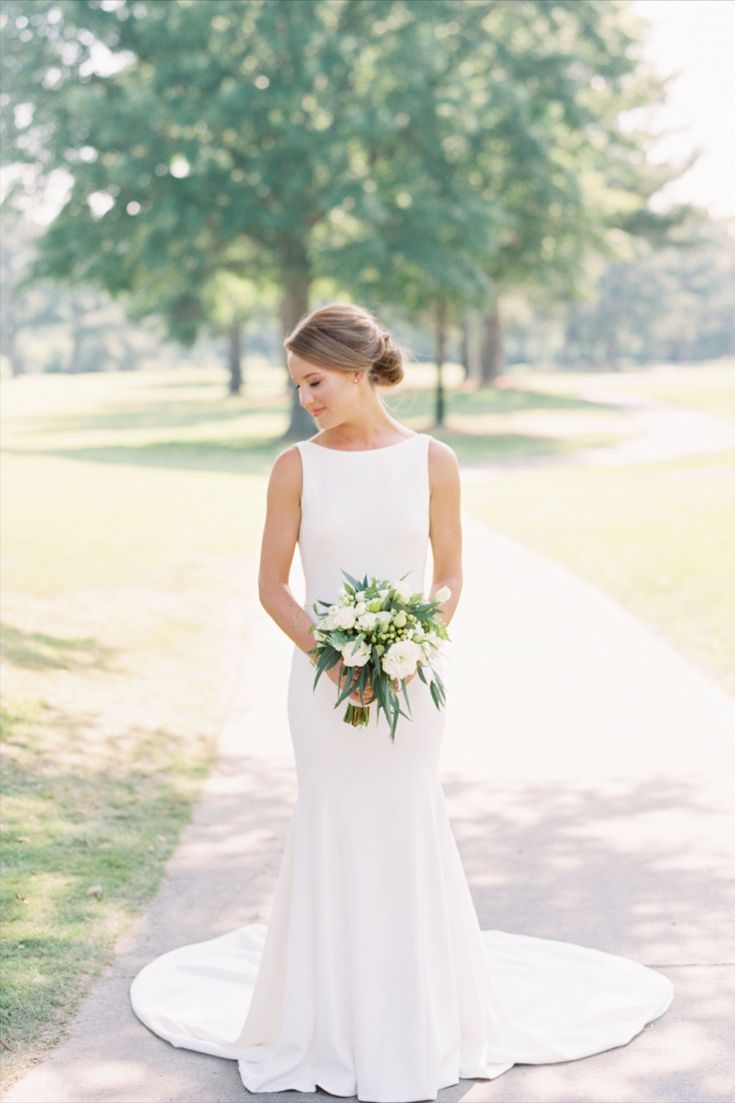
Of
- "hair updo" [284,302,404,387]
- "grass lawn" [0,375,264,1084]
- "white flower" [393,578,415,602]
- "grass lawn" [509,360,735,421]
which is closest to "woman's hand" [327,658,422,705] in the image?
"white flower" [393,578,415,602]

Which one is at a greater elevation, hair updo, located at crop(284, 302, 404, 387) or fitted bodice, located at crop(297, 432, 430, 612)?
hair updo, located at crop(284, 302, 404, 387)

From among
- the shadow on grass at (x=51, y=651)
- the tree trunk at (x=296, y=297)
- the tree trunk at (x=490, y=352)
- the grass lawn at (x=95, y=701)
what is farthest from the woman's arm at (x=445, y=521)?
the tree trunk at (x=490, y=352)

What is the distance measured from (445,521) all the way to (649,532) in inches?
573

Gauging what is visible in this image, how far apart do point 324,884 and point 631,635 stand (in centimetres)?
826

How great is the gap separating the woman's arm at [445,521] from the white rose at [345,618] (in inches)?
18.0

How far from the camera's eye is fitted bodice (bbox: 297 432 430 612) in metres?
4.21

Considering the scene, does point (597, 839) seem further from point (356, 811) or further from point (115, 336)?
point (115, 336)

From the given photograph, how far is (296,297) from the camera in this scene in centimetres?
3806

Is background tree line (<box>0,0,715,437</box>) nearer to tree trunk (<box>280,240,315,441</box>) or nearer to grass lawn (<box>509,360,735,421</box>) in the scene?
tree trunk (<box>280,240,315,441</box>)

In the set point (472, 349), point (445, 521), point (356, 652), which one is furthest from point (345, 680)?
point (472, 349)

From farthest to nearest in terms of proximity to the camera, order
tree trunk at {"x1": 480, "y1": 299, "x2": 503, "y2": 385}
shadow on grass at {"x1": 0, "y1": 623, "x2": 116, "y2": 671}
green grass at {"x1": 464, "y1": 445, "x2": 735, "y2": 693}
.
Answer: tree trunk at {"x1": 480, "y1": 299, "x2": 503, "y2": 385} < green grass at {"x1": 464, "y1": 445, "x2": 735, "y2": 693} < shadow on grass at {"x1": 0, "y1": 623, "x2": 116, "y2": 671}

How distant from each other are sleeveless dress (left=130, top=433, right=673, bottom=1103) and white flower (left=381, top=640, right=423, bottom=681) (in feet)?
1.13

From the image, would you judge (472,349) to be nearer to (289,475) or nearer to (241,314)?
(241,314)

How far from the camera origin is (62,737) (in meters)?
8.72
